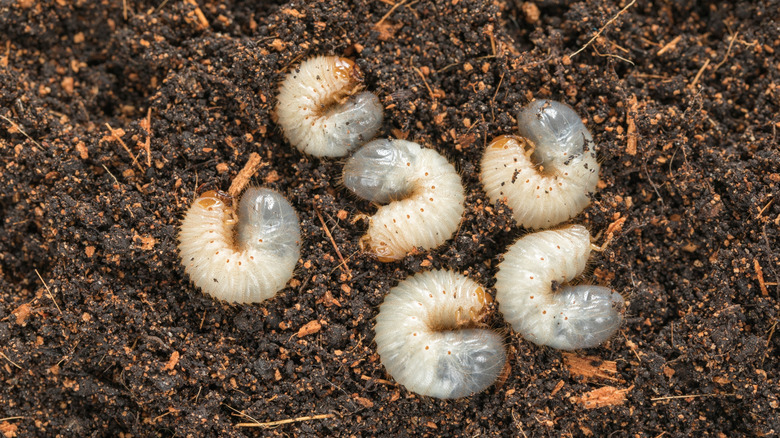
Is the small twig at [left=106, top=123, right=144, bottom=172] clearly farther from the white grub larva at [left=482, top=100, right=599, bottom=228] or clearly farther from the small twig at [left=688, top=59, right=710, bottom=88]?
the small twig at [left=688, top=59, right=710, bottom=88]

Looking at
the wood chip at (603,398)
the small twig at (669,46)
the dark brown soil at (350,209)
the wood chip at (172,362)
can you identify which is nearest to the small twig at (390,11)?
the dark brown soil at (350,209)

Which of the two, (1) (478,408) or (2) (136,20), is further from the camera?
(2) (136,20)

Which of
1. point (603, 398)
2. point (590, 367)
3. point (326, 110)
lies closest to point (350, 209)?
point (326, 110)

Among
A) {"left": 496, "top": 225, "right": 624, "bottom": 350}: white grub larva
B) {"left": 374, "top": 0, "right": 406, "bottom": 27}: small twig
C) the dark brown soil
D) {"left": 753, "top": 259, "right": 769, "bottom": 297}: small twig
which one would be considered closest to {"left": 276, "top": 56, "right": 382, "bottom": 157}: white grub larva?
the dark brown soil

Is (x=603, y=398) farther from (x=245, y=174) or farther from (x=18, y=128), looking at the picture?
(x=18, y=128)

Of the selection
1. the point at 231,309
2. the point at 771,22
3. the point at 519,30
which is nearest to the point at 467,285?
the point at 231,309

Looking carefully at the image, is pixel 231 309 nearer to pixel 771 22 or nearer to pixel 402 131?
pixel 402 131

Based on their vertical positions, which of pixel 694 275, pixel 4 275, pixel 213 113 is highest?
pixel 213 113
